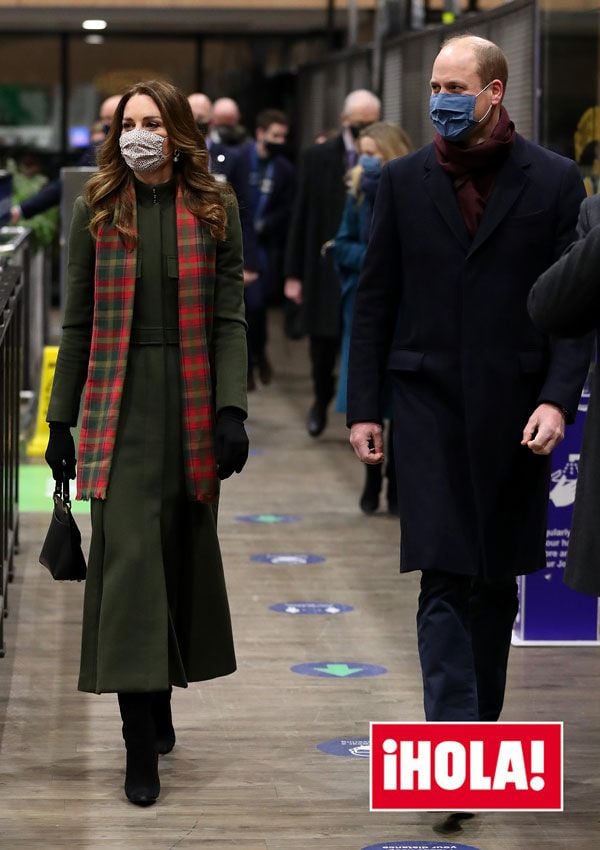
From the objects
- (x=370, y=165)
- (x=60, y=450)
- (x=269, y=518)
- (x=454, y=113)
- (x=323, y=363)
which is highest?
(x=454, y=113)

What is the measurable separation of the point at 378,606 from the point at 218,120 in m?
8.35

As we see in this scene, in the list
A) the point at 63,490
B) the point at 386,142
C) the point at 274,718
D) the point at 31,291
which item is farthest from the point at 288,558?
the point at 31,291

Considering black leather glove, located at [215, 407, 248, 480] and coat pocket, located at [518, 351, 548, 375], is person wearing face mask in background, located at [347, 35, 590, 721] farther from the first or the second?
black leather glove, located at [215, 407, 248, 480]

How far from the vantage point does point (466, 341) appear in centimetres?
475

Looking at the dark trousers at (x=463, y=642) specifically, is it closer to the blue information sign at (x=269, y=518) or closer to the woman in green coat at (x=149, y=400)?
the woman in green coat at (x=149, y=400)

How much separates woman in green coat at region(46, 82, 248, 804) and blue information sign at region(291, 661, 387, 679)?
4.26 ft

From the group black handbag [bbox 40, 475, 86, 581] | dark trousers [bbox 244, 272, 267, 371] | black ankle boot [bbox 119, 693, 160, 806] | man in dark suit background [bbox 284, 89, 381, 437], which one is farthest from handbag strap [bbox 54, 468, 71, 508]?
dark trousers [bbox 244, 272, 267, 371]

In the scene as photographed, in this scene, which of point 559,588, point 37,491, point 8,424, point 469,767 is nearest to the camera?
point 469,767

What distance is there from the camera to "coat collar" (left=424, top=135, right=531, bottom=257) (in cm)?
473

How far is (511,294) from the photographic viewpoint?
4758mm

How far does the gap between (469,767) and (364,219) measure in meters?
5.57

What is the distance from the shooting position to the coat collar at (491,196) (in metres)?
4.73

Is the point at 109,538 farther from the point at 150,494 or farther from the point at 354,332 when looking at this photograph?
the point at 354,332

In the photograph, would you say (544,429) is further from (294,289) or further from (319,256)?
(319,256)
